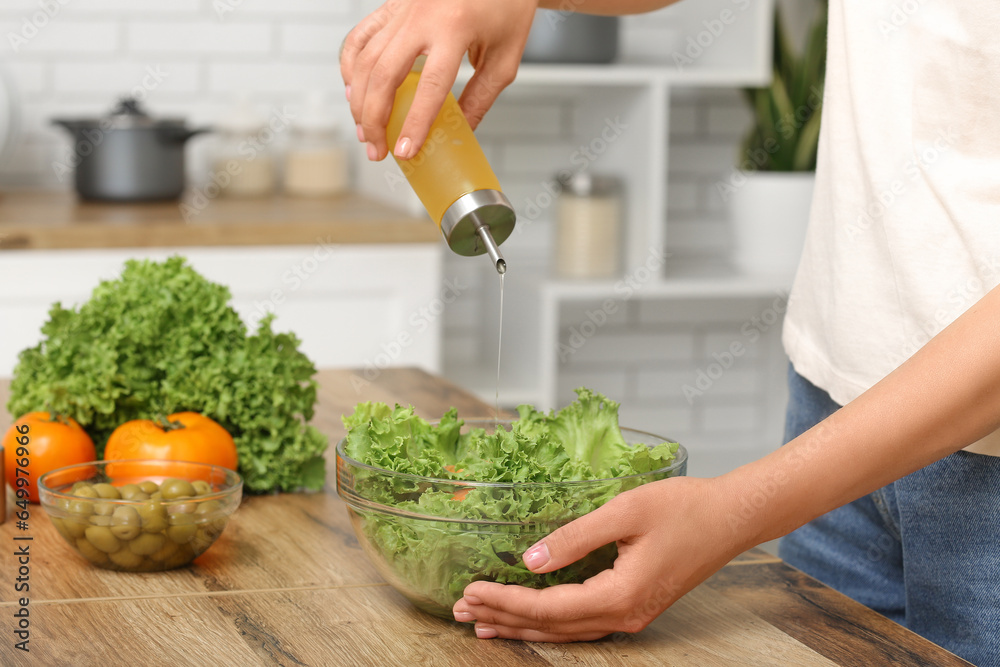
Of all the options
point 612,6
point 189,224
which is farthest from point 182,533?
point 189,224

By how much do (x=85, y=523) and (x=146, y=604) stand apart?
91mm

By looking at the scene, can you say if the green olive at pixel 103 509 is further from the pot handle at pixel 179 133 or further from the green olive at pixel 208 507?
the pot handle at pixel 179 133

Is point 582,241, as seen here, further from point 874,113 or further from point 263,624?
point 263,624

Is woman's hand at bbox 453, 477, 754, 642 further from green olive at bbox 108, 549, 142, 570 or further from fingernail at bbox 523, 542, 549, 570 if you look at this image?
green olive at bbox 108, 549, 142, 570

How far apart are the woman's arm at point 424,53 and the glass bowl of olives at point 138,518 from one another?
336 mm

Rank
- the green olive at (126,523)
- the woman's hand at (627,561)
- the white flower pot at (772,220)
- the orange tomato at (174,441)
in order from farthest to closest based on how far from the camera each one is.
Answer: the white flower pot at (772,220) < the orange tomato at (174,441) < the green olive at (126,523) < the woman's hand at (627,561)

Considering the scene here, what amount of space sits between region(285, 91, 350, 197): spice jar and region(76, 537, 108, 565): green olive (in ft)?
6.04

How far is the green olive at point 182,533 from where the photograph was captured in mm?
863

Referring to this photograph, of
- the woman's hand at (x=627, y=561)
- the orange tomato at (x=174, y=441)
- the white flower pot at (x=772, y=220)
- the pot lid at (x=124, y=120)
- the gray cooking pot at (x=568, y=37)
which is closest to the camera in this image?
the woman's hand at (x=627, y=561)

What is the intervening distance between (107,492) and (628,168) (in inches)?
75.4

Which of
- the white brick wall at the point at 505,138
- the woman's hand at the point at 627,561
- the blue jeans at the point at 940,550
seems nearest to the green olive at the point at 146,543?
the woman's hand at the point at 627,561

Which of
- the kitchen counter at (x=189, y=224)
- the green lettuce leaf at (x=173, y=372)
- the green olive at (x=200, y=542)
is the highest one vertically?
the kitchen counter at (x=189, y=224)

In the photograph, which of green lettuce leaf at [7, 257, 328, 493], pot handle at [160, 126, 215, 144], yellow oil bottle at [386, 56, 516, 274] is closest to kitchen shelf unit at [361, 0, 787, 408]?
pot handle at [160, 126, 215, 144]

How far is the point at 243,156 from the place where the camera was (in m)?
2.61
